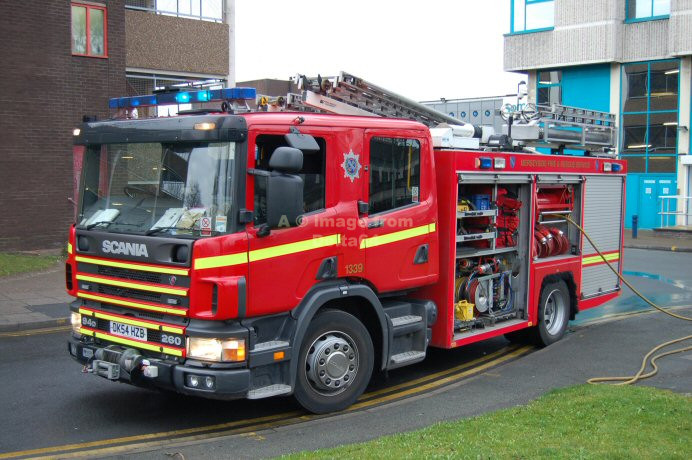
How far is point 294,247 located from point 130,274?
4.64 feet

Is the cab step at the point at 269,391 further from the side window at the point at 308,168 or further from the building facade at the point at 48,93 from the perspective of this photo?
the building facade at the point at 48,93

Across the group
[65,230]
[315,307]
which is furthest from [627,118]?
[315,307]

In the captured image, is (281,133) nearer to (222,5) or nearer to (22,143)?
(22,143)

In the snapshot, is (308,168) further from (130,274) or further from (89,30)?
(89,30)

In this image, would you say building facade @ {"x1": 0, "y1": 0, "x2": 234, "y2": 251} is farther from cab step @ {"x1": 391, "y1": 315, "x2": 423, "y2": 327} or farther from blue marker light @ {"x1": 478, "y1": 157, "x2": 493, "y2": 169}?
cab step @ {"x1": 391, "y1": 315, "x2": 423, "y2": 327}

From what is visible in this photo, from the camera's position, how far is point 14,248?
18891 mm

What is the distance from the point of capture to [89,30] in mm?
20125

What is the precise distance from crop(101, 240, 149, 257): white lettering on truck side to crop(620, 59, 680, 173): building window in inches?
1132

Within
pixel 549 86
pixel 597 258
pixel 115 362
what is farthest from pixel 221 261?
pixel 549 86

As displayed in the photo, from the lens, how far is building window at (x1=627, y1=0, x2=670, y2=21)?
1212 inches

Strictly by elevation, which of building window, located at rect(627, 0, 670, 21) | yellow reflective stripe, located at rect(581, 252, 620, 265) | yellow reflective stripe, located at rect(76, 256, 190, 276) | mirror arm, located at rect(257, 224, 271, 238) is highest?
building window, located at rect(627, 0, 670, 21)

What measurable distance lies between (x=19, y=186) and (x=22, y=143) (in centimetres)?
106

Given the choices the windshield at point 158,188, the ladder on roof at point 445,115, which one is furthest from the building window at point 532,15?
the windshield at point 158,188

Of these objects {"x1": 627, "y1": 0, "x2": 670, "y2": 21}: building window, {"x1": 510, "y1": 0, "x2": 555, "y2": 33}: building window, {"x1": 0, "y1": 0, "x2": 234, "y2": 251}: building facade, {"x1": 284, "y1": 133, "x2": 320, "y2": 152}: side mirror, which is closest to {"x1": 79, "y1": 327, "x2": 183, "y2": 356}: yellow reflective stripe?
{"x1": 284, "y1": 133, "x2": 320, "y2": 152}: side mirror
